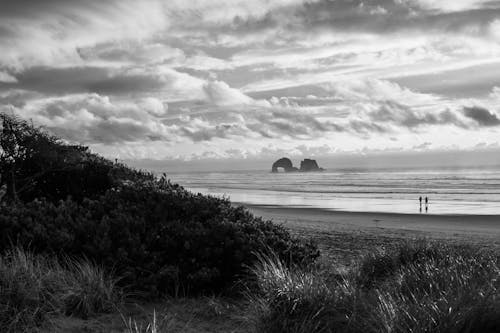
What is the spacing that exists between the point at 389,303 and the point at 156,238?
4118mm

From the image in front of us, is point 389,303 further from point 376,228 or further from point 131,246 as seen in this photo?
point 376,228

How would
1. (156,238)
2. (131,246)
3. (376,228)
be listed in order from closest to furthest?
1. (131,246)
2. (156,238)
3. (376,228)

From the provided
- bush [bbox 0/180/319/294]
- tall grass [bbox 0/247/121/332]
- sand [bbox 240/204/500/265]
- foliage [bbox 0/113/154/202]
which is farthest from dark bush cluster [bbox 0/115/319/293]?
sand [bbox 240/204/500/265]

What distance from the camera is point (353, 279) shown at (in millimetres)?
7816

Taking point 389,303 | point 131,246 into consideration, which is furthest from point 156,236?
point 389,303

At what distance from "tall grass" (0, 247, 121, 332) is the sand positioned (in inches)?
254

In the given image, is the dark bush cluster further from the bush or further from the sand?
the sand

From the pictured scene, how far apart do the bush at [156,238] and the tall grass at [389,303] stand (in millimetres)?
1069

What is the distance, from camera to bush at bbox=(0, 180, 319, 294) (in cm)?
789

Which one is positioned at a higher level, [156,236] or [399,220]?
[156,236]

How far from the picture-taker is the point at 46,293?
666cm

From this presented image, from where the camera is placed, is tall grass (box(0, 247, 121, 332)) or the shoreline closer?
tall grass (box(0, 247, 121, 332))

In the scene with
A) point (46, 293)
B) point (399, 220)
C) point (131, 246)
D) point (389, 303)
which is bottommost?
point (399, 220)

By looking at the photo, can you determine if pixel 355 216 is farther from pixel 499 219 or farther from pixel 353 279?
pixel 353 279
